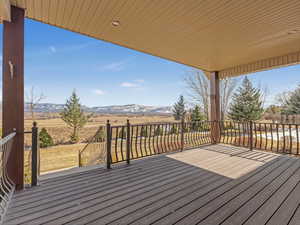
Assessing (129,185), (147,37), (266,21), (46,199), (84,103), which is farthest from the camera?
(84,103)

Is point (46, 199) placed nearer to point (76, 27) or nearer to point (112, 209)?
point (112, 209)

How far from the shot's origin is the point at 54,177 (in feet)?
8.80

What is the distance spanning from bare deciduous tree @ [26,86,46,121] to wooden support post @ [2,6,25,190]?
14250mm

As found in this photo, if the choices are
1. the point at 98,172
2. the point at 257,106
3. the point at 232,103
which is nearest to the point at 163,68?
the point at 232,103

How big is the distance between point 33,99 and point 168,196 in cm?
1667

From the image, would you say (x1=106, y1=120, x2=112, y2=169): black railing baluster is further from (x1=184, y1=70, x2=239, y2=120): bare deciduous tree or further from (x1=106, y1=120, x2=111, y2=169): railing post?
(x1=184, y1=70, x2=239, y2=120): bare deciduous tree

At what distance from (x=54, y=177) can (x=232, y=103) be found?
1533cm

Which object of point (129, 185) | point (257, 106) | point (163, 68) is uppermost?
point (163, 68)

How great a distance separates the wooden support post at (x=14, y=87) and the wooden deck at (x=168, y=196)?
1.52ft

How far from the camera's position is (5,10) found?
201 centimetres

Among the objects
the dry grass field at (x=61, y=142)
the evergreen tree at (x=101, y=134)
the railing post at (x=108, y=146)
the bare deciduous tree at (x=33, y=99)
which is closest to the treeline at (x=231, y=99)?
the dry grass field at (x=61, y=142)

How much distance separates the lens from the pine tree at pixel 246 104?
13828 mm

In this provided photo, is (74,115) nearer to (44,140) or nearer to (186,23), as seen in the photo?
(44,140)

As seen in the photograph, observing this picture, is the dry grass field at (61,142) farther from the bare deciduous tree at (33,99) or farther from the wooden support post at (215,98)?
the wooden support post at (215,98)
